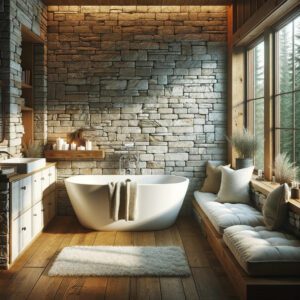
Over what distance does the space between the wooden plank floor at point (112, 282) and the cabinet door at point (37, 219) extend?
163 millimetres

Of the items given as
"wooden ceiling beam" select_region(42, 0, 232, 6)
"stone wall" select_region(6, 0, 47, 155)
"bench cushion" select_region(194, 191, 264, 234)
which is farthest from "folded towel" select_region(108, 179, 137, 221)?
"wooden ceiling beam" select_region(42, 0, 232, 6)

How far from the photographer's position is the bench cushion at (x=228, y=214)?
3.77 meters

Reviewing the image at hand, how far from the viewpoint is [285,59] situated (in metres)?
4.20

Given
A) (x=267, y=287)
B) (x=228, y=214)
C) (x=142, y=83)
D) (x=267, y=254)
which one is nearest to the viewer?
(x=267, y=287)

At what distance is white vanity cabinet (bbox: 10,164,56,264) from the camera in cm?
388

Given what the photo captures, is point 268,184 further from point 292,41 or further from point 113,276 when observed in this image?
point 113,276

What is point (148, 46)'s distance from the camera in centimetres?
582

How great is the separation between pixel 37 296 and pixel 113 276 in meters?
0.68

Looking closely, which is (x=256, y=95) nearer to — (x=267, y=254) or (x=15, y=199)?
(x=267, y=254)

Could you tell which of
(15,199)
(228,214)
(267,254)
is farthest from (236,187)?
(15,199)

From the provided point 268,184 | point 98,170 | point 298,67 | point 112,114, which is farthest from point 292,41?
point 98,170

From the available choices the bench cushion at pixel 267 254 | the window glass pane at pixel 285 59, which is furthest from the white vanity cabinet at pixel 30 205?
the window glass pane at pixel 285 59

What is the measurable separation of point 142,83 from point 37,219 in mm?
2420

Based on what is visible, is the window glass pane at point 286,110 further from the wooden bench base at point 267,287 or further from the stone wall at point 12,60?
the stone wall at point 12,60
